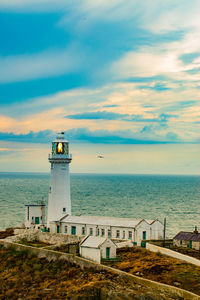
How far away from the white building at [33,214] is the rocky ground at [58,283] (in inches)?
376

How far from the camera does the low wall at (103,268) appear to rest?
24.8 metres

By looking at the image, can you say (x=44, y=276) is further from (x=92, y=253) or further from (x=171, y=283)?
(x=171, y=283)

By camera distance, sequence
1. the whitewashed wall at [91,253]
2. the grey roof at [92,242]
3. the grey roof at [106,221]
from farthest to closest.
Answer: the grey roof at [106,221], the grey roof at [92,242], the whitewashed wall at [91,253]

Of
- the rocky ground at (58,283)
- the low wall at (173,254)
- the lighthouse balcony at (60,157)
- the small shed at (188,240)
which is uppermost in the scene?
the lighthouse balcony at (60,157)

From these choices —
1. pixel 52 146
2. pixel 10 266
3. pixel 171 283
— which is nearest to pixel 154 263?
pixel 171 283

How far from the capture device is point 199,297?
77.5 feet

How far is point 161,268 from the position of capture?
29.4m

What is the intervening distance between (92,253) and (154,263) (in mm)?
4913

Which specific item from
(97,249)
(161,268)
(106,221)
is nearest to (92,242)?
(97,249)

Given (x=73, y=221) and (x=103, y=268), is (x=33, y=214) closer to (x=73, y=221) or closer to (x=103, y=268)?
(x=73, y=221)

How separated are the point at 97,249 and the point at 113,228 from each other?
6.37 m

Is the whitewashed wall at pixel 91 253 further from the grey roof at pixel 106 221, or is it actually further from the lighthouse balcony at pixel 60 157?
the lighthouse balcony at pixel 60 157

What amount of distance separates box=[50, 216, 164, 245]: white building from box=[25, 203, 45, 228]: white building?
452 centimetres

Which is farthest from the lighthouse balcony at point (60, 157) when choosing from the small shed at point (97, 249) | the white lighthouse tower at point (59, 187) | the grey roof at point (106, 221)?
the small shed at point (97, 249)
